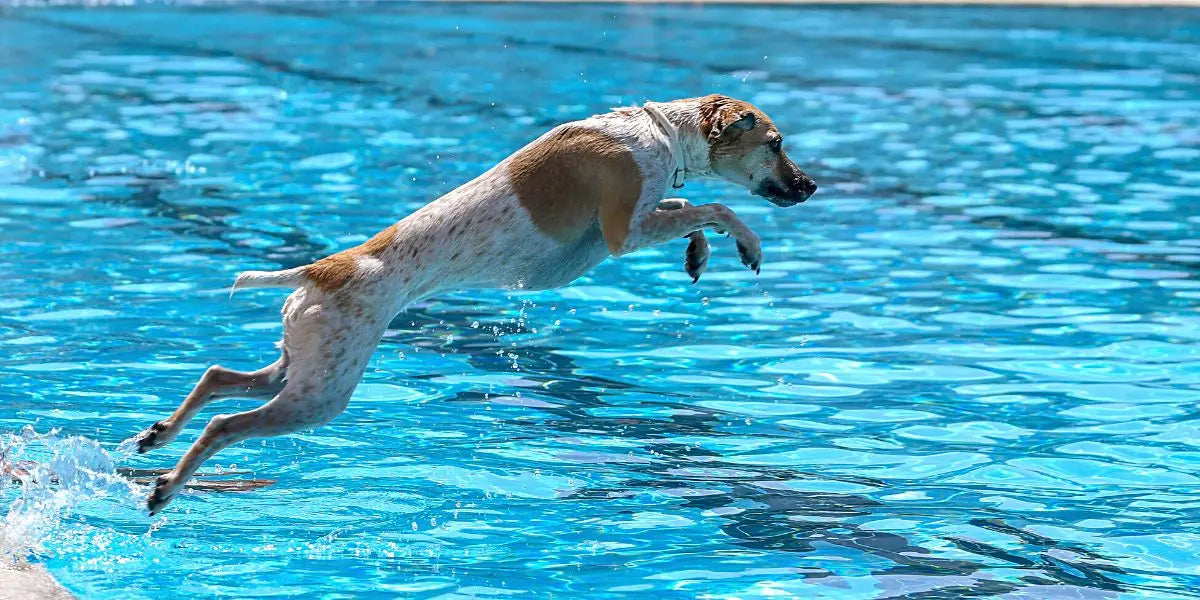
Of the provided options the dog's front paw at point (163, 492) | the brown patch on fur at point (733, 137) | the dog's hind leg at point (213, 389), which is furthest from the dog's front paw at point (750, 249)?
the dog's front paw at point (163, 492)

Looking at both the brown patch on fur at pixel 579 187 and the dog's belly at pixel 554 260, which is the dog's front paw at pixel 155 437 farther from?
the brown patch on fur at pixel 579 187

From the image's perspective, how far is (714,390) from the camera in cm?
597

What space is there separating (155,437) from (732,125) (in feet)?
6.21

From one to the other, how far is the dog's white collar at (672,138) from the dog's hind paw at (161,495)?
1.68 m

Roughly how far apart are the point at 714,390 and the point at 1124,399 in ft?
4.87

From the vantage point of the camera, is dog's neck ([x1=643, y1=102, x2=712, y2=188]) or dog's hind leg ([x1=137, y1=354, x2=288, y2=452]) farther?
dog's neck ([x1=643, y1=102, x2=712, y2=188])

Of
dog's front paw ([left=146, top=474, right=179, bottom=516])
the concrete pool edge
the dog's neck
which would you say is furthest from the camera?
the dog's neck

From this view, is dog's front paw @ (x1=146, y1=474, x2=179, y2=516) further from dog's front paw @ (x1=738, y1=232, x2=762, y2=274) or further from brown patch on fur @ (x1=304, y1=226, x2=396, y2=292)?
dog's front paw @ (x1=738, y1=232, x2=762, y2=274)

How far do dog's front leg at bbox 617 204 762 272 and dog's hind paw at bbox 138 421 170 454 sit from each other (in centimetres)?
138

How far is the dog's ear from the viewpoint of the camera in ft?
15.6

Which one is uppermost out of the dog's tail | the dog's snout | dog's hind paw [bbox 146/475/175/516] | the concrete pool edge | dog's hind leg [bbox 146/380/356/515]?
the dog's snout

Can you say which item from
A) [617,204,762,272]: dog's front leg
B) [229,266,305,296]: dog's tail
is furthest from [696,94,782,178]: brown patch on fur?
[229,266,305,296]: dog's tail

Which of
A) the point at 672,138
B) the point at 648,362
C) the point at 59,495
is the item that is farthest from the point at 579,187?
the point at 648,362

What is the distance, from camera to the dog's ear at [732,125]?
474 centimetres
